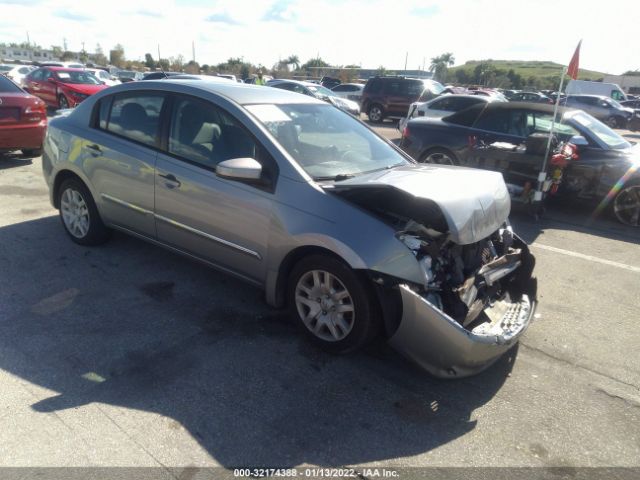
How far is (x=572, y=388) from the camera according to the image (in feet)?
10.3

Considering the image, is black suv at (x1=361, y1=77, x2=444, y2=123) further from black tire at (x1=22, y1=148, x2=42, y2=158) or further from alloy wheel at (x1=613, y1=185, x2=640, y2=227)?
black tire at (x1=22, y1=148, x2=42, y2=158)

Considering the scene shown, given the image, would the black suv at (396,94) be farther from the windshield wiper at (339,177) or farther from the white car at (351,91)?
the windshield wiper at (339,177)

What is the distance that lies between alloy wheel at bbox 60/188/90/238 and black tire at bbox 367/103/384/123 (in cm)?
1613

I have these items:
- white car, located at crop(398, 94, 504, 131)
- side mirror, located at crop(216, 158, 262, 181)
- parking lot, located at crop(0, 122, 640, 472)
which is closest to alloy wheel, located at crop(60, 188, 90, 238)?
parking lot, located at crop(0, 122, 640, 472)

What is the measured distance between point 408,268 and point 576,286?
269 centimetres

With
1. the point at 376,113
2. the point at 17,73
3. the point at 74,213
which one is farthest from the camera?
the point at 17,73

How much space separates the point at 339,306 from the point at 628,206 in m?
5.72

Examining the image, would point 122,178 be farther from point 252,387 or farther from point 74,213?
point 252,387

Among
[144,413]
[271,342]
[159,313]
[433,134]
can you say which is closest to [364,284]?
[271,342]

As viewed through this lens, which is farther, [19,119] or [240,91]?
[19,119]

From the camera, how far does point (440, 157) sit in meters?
8.14

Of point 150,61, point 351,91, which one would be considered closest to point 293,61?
point 150,61

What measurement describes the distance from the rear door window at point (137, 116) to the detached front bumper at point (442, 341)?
2.60 m

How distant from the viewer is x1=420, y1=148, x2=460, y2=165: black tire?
7.93 meters
